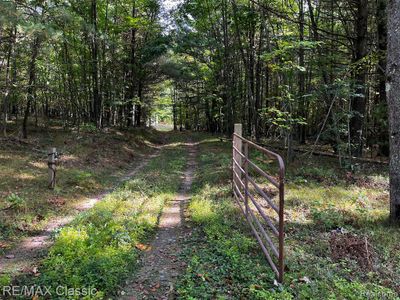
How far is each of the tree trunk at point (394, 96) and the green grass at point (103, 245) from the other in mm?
5042

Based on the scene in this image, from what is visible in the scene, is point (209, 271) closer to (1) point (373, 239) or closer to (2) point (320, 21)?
(1) point (373, 239)

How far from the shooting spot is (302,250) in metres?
5.32

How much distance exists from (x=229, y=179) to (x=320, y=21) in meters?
13.5

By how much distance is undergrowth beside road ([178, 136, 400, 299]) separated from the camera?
4047 mm

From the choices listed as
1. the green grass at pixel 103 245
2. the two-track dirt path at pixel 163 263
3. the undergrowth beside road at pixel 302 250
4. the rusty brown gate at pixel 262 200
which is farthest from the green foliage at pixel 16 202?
the rusty brown gate at pixel 262 200

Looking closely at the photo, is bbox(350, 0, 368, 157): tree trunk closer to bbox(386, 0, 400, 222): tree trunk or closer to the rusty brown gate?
the rusty brown gate

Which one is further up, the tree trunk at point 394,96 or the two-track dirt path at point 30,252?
the tree trunk at point 394,96

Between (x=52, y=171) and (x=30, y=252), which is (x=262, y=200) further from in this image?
(x=52, y=171)

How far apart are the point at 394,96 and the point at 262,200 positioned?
377 centimetres

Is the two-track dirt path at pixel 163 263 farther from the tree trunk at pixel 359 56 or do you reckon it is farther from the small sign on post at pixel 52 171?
the tree trunk at pixel 359 56

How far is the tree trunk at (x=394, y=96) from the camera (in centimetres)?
628

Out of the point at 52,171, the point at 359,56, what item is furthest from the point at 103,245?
the point at 359,56

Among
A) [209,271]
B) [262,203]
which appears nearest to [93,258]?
[209,271]

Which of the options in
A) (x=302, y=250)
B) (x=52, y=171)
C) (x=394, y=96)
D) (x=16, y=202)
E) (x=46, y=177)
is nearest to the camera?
(x=302, y=250)
